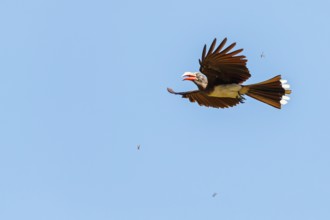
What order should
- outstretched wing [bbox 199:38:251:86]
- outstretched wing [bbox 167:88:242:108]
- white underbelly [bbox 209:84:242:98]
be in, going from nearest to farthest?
outstretched wing [bbox 199:38:251:86] → white underbelly [bbox 209:84:242:98] → outstretched wing [bbox 167:88:242:108]

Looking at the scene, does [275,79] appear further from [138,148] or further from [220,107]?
[138,148]

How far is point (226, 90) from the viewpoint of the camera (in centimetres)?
2008

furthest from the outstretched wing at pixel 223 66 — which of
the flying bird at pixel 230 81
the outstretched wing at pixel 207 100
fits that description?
the outstretched wing at pixel 207 100

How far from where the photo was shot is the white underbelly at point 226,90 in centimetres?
2000

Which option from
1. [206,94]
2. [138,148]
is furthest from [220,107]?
[138,148]

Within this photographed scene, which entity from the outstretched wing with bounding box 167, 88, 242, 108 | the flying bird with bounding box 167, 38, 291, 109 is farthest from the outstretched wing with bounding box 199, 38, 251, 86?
the outstretched wing with bounding box 167, 88, 242, 108

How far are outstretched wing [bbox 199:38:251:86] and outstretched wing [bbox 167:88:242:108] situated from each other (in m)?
0.86

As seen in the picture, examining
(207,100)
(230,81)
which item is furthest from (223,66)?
(207,100)

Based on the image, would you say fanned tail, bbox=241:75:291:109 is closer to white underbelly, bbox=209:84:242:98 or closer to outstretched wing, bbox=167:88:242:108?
white underbelly, bbox=209:84:242:98

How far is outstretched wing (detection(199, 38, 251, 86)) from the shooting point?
19059mm

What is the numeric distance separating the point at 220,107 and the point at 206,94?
721mm

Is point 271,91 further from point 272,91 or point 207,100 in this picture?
point 207,100

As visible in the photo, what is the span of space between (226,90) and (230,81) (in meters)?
0.21

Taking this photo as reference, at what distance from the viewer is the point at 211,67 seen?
19625 millimetres
